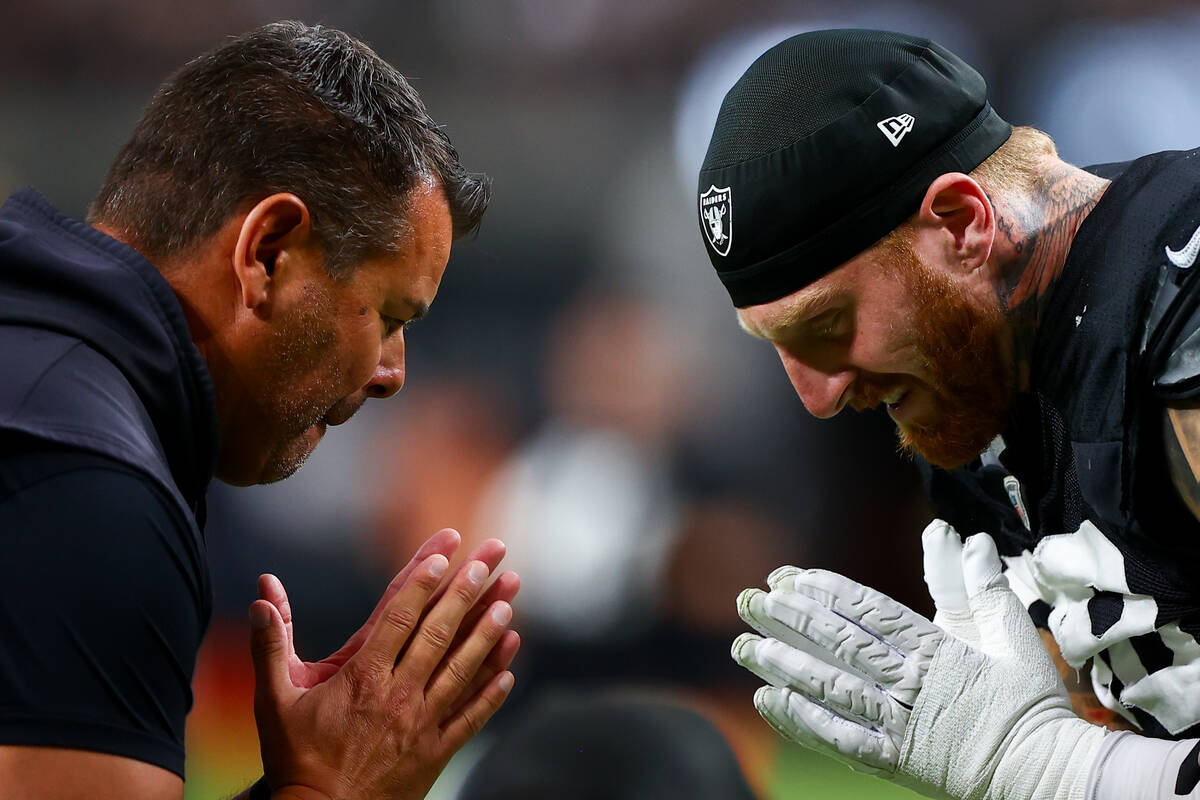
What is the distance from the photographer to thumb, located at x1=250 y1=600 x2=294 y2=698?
99cm

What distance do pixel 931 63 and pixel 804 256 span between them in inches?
10.7

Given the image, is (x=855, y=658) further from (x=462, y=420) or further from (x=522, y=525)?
(x=462, y=420)

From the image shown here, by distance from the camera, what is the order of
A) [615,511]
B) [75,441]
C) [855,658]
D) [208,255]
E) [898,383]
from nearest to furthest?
[75,441] → [208,255] → [855,658] → [898,383] → [615,511]

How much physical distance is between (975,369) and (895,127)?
0.29 m

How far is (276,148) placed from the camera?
97 cm

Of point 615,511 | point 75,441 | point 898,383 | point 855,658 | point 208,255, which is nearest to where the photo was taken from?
point 75,441

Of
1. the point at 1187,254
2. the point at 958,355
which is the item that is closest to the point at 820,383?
the point at 958,355

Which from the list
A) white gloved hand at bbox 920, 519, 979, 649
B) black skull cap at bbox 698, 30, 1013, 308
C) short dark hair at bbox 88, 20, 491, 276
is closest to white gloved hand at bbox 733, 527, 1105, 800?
white gloved hand at bbox 920, 519, 979, 649

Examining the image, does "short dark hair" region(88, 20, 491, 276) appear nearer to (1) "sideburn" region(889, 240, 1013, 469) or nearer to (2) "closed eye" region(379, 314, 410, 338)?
(2) "closed eye" region(379, 314, 410, 338)

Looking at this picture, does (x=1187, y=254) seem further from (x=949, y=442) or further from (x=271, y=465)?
(x=271, y=465)

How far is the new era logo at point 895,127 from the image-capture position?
3.65ft

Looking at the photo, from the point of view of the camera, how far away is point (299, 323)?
3.24ft

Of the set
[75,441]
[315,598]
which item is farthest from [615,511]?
[75,441]

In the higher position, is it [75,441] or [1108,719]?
[75,441]
